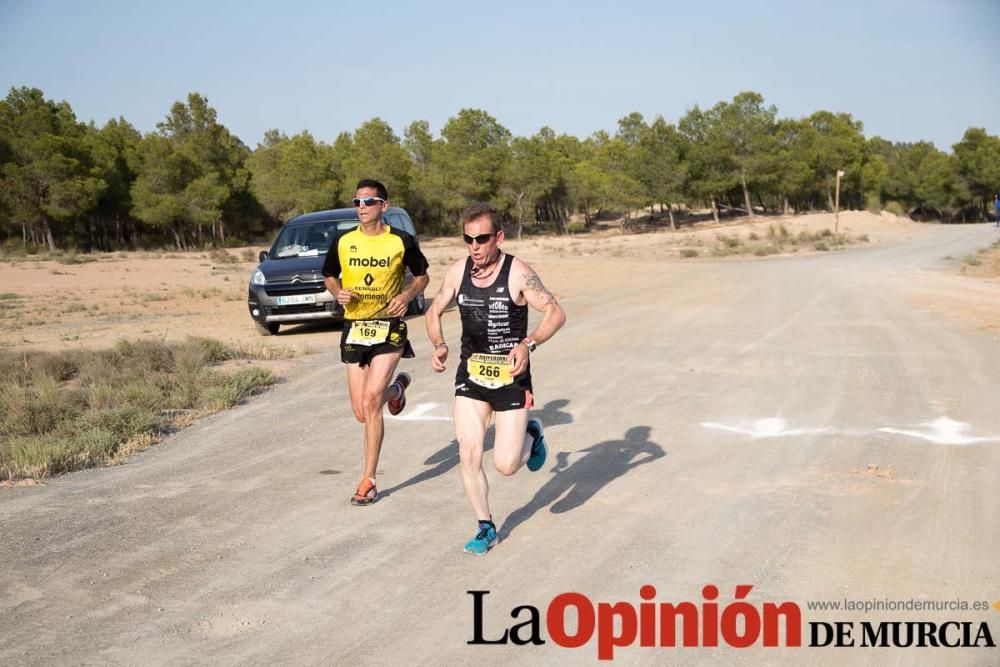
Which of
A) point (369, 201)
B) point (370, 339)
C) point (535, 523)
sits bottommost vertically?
point (535, 523)

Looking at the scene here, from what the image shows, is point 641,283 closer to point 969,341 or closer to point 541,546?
point 969,341

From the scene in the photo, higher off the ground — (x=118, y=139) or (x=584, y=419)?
(x=118, y=139)

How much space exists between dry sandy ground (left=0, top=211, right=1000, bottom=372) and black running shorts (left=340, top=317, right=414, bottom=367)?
6.18 m

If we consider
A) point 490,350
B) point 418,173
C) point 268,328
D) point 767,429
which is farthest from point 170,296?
point 418,173

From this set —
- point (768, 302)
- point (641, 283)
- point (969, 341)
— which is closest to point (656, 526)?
point (969, 341)

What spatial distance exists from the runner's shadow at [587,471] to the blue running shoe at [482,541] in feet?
0.70

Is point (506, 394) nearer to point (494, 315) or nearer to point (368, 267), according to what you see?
point (494, 315)

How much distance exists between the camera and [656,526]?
225 inches

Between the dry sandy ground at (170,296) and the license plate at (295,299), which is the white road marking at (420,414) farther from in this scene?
the license plate at (295,299)

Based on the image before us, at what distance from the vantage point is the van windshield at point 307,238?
16188 millimetres

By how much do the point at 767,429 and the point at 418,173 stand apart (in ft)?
228

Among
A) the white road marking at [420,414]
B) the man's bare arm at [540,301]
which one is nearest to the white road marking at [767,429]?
the white road marking at [420,414]

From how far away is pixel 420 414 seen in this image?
9188 mm

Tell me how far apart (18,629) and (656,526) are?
11.1 feet
